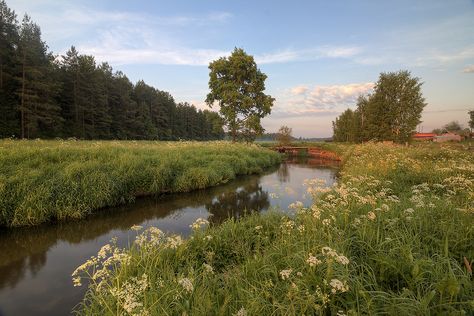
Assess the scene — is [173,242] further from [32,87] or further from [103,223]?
[32,87]

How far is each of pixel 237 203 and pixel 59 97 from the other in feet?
143

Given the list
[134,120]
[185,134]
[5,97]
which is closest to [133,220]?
[5,97]

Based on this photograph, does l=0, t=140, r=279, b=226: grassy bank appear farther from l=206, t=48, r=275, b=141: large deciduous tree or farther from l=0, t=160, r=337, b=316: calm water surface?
l=206, t=48, r=275, b=141: large deciduous tree

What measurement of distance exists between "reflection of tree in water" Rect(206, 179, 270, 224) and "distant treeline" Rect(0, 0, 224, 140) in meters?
23.8

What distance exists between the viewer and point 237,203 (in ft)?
44.3

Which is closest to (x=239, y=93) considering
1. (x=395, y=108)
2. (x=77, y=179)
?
(x=395, y=108)

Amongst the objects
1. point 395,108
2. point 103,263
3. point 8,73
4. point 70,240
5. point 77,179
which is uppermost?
point 8,73

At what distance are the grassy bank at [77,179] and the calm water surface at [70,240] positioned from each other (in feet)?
1.92

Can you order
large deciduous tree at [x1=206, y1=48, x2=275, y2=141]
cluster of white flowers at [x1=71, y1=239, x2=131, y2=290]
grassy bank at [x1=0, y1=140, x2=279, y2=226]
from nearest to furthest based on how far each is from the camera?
cluster of white flowers at [x1=71, y1=239, x2=131, y2=290]
grassy bank at [x1=0, y1=140, x2=279, y2=226]
large deciduous tree at [x1=206, y1=48, x2=275, y2=141]

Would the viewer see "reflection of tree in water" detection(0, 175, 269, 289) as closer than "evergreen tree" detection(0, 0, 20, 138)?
Yes

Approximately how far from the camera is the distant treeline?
3272cm

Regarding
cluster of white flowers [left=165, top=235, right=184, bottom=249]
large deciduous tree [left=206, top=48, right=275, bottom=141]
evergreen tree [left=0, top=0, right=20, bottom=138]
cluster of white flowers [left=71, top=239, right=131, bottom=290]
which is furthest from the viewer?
large deciduous tree [left=206, top=48, right=275, bottom=141]

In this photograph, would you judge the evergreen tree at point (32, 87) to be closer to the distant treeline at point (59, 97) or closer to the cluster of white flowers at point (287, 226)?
the distant treeline at point (59, 97)

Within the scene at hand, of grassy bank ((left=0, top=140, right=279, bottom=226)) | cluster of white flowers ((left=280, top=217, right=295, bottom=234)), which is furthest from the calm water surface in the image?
cluster of white flowers ((left=280, top=217, right=295, bottom=234))
